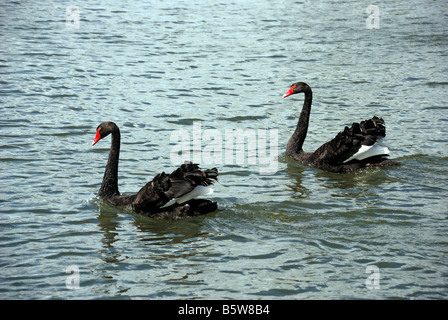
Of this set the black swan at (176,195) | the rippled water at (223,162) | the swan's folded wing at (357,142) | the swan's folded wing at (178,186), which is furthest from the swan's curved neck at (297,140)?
the swan's folded wing at (178,186)

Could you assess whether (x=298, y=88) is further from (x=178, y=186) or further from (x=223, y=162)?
(x=178, y=186)

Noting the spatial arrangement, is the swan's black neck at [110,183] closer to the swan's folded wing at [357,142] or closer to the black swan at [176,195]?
the black swan at [176,195]

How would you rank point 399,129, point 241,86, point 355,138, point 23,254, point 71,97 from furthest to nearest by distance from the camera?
point 241,86 < point 71,97 < point 399,129 < point 355,138 < point 23,254

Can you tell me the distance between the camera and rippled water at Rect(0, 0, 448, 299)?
636cm

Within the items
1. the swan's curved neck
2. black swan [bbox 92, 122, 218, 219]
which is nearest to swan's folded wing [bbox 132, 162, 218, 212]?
black swan [bbox 92, 122, 218, 219]

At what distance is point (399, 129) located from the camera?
36.4ft

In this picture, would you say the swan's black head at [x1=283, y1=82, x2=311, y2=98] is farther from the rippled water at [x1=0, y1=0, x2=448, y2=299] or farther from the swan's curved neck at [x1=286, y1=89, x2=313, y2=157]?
the rippled water at [x1=0, y1=0, x2=448, y2=299]

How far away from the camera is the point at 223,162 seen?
977cm

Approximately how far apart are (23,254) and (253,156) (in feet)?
13.8

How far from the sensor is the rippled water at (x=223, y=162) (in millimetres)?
6359

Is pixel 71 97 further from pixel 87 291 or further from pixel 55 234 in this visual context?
pixel 87 291

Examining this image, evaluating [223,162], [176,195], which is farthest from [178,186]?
[223,162]

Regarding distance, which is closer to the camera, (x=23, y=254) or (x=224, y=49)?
(x=23, y=254)
